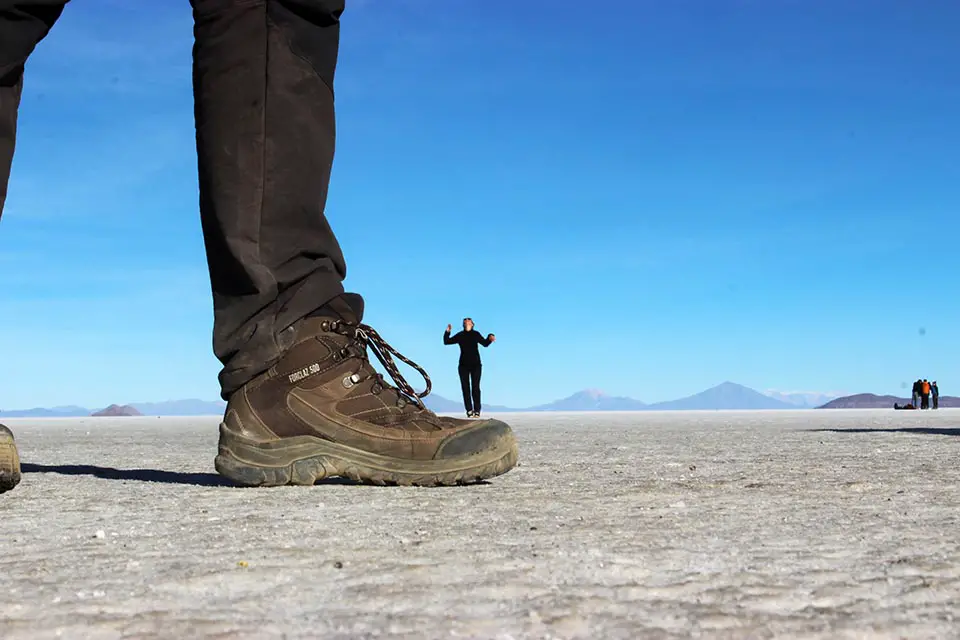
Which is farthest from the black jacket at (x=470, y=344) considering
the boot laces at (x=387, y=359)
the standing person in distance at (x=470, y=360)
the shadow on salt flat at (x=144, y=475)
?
the boot laces at (x=387, y=359)

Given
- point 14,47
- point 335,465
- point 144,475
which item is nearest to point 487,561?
point 335,465

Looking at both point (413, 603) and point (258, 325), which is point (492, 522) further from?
point (258, 325)

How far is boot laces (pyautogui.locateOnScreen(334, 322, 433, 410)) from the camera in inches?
104

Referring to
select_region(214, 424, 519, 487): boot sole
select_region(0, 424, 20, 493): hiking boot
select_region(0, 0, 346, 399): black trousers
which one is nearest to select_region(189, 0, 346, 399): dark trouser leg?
select_region(0, 0, 346, 399): black trousers


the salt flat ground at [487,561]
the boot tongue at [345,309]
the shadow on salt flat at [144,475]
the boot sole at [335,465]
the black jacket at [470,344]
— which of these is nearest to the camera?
the salt flat ground at [487,561]

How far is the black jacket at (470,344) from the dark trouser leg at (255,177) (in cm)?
1247

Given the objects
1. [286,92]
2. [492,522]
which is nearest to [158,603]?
[492,522]

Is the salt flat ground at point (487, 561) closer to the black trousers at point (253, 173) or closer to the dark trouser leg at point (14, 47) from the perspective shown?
the black trousers at point (253, 173)

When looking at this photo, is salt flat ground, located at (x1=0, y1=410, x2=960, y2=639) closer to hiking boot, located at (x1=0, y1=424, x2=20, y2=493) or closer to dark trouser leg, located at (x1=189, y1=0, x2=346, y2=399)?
hiking boot, located at (x1=0, y1=424, x2=20, y2=493)

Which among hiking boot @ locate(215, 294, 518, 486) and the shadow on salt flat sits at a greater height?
hiking boot @ locate(215, 294, 518, 486)

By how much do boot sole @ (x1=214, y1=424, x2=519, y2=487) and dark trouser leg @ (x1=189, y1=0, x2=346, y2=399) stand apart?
0.64 feet

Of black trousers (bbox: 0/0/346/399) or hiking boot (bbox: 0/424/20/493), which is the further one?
black trousers (bbox: 0/0/346/399)

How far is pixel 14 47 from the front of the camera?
2.36 metres

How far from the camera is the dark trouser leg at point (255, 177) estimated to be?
2523 mm
